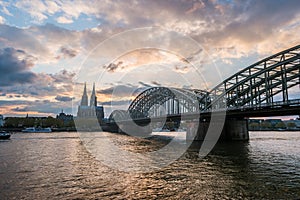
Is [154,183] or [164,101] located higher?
[164,101]

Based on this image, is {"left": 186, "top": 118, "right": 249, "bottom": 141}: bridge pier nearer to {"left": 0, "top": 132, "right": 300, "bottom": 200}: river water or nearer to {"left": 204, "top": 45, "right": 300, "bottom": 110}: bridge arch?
{"left": 204, "top": 45, "right": 300, "bottom": 110}: bridge arch

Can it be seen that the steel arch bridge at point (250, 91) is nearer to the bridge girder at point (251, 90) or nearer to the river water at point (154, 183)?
the bridge girder at point (251, 90)

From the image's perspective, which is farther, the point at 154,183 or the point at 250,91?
the point at 250,91

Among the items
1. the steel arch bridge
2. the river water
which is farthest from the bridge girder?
the river water

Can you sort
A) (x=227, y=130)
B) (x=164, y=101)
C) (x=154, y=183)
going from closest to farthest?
(x=154, y=183) → (x=227, y=130) → (x=164, y=101)

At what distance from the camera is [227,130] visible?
58.2 m

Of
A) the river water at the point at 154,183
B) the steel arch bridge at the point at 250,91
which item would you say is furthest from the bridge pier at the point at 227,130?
the river water at the point at 154,183

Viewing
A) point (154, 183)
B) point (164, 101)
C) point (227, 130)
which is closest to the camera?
point (154, 183)

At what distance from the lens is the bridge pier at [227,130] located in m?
58.0

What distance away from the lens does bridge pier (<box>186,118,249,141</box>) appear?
190 feet

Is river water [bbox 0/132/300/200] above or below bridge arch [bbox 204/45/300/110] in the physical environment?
below

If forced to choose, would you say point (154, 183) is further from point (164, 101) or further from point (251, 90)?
point (164, 101)

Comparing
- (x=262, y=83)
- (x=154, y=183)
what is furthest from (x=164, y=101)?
(x=154, y=183)

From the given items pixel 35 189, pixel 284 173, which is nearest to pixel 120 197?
pixel 35 189
